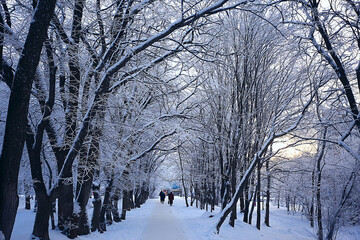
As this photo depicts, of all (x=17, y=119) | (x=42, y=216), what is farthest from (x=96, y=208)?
(x=17, y=119)

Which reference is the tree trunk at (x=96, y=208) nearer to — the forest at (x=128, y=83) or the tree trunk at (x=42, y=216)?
the forest at (x=128, y=83)

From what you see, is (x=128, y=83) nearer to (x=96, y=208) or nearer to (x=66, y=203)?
(x=66, y=203)

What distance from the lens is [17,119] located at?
4.20 meters

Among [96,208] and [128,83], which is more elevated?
[128,83]

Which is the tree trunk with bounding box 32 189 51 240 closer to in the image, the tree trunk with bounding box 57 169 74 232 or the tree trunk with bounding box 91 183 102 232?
the tree trunk with bounding box 57 169 74 232

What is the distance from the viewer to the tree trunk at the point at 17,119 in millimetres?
4074

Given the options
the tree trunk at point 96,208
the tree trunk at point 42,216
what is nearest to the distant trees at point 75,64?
the tree trunk at point 42,216

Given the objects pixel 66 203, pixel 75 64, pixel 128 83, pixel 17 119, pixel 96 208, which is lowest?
pixel 96 208

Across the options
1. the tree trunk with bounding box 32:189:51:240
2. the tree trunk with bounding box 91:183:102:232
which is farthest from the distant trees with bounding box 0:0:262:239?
the tree trunk with bounding box 91:183:102:232

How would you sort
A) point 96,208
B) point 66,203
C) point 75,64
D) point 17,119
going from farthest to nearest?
point 96,208 < point 66,203 < point 75,64 < point 17,119

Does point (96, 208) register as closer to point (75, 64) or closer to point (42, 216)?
point (42, 216)

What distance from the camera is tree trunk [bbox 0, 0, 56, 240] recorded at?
4074 mm

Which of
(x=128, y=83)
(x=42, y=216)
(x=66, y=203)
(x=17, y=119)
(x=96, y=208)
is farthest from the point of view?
(x=96, y=208)

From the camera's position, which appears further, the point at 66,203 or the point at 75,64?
the point at 66,203
